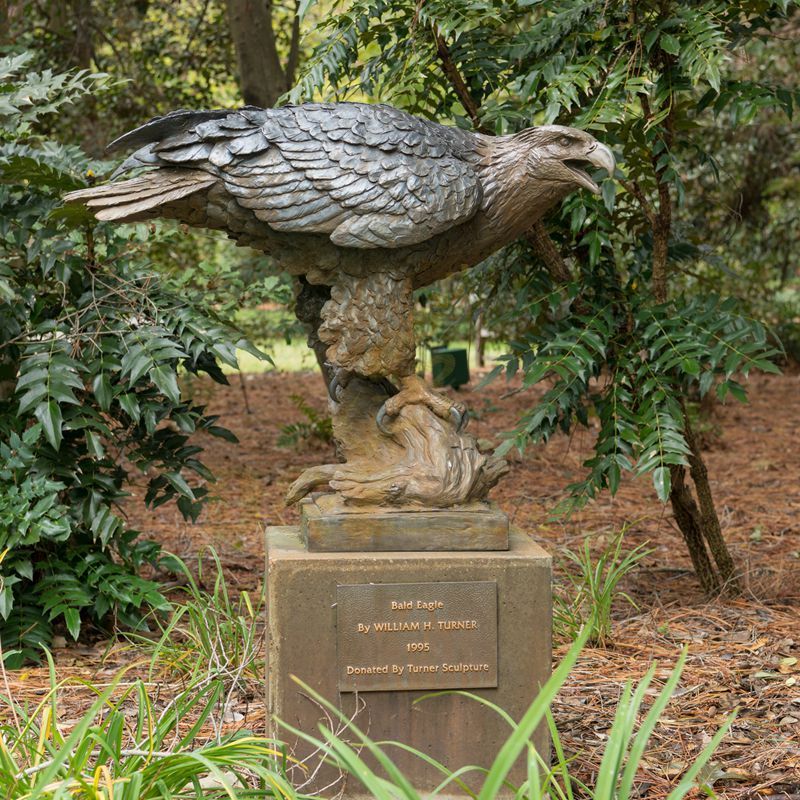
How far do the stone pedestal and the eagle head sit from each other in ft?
3.88

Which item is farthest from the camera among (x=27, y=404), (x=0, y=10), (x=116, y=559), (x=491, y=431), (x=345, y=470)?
(x=491, y=431)

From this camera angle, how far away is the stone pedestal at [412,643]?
10.6 feet

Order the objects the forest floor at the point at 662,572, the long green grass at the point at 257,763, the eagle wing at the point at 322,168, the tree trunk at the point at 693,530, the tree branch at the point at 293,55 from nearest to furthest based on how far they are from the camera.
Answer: the long green grass at the point at 257,763
the eagle wing at the point at 322,168
the forest floor at the point at 662,572
the tree trunk at the point at 693,530
the tree branch at the point at 293,55

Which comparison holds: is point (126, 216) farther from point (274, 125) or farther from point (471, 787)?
point (471, 787)

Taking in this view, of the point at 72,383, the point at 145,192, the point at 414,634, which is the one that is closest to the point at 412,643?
the point at 414,634

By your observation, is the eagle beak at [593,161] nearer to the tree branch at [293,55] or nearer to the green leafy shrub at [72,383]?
the green leafy shrub at [72,383]

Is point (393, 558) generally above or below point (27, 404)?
below

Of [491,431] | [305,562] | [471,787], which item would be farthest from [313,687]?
[491,431]

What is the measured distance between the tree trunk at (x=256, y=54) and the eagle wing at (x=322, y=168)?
4.06 m

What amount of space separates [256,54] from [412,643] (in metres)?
5.03

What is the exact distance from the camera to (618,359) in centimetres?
448

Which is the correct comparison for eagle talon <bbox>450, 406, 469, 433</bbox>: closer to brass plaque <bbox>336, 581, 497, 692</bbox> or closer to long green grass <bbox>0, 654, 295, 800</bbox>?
brass plaque <bbox>336, 581, 497, 692</bbox>

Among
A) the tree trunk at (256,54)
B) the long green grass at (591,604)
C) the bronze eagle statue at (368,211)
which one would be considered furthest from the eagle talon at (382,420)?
the tree trunk at (256,54)

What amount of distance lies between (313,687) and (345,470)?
669 mm
